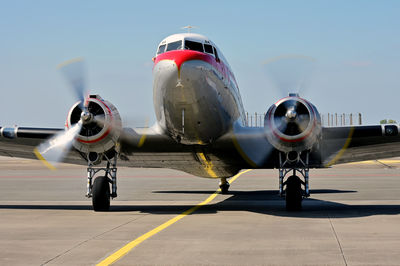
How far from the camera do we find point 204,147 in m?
16.4

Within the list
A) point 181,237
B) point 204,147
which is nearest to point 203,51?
point 204,147

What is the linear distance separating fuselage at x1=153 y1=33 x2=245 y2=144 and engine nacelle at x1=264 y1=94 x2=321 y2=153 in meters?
1.54

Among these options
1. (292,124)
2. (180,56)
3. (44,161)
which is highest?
(180,56)

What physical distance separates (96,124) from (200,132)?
9.63ft

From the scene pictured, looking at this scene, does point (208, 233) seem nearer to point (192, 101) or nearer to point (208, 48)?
point (192, 101)

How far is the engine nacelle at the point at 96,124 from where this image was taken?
50.8ft

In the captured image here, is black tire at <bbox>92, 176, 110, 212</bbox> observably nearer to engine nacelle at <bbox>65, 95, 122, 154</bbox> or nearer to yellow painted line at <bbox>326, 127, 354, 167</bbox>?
engine nacelle at <bbox>65, 95, 122, 154</bbox>

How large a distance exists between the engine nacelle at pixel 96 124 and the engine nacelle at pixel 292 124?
4.36 m

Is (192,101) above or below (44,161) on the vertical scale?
above

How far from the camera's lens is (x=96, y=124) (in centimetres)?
1546

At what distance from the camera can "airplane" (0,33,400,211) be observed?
14.1 meters

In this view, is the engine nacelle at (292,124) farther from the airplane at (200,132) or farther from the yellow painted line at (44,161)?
the yellow painted line at (44,161)

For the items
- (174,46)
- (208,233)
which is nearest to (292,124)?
(174,46)

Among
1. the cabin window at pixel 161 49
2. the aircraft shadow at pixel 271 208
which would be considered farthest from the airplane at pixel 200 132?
the aircraft shadow at pixel 271 208
